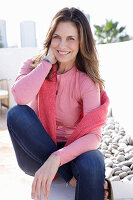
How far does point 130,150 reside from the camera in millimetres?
2486

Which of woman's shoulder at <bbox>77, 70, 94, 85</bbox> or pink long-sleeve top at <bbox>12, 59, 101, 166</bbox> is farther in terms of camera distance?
woman's shoulder at <bbox>77, 70, 94, 85</bbox>

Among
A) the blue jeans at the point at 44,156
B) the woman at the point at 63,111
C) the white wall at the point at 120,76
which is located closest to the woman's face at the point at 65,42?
the woman at the point at 63,111

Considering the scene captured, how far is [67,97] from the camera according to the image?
149 centimetres

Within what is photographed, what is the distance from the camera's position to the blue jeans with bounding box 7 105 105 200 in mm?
1125

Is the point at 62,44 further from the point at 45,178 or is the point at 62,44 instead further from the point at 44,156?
the point at 45,178

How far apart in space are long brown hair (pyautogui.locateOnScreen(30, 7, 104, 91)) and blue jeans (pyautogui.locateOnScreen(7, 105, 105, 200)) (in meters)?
0.35

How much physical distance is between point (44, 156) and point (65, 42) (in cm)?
64

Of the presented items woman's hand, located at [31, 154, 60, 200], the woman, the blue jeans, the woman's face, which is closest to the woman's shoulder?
the woman

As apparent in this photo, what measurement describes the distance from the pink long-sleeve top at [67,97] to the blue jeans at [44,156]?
0.05m

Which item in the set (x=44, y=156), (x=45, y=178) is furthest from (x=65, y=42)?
(x=45, y=178)

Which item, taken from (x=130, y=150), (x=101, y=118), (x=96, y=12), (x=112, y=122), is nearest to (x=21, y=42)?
(x=112, y=122)

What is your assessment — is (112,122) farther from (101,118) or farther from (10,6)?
(10,6)

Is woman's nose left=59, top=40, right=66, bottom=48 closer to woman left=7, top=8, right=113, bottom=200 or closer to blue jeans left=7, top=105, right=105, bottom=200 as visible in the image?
woman left=7, top=8, right=113, bottom=200

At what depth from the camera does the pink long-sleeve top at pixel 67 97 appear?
121cm
